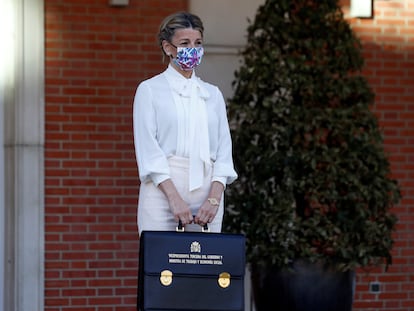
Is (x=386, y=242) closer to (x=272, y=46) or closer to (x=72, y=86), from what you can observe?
(x=272, y=46)

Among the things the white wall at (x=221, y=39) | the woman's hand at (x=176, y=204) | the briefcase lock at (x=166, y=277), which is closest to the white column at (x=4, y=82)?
the white wall at (x=221, y=39)

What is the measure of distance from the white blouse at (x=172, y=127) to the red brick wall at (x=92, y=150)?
8.40 feet

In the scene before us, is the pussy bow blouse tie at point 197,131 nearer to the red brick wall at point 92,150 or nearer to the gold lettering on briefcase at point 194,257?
the gold lettering on briefcase at point 194,257

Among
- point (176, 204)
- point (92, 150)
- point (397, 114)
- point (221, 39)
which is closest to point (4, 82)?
point (92, 150)

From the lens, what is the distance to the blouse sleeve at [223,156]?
17.8ft

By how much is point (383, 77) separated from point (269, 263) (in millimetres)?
2102

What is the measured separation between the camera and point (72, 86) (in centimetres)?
793

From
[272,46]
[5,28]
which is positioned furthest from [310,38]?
[5,28]

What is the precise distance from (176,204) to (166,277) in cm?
35

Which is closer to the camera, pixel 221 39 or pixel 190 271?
pixel 190 271

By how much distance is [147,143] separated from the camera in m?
5.31

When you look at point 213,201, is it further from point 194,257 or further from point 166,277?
point 166,277

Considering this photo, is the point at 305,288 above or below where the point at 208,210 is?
below

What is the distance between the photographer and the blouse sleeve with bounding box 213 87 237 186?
17.8 ft
